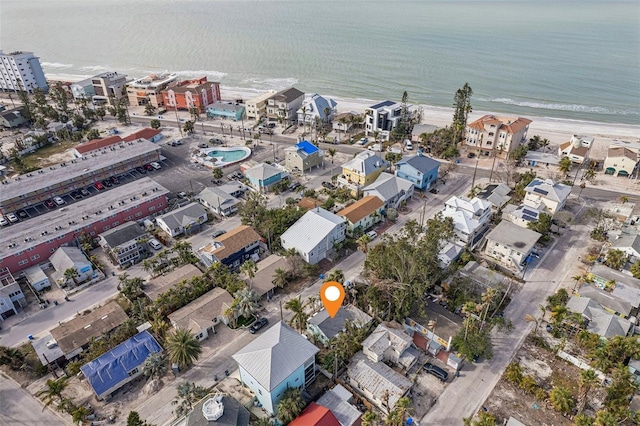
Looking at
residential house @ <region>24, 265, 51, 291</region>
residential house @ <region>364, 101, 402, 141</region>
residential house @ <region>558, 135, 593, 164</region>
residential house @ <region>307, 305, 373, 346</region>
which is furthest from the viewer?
residential house @ <region>364, 101, 402, 141</region>

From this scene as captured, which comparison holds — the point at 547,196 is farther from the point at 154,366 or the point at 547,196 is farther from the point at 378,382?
the point at 154,366

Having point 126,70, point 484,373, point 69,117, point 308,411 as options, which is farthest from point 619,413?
point 126,70

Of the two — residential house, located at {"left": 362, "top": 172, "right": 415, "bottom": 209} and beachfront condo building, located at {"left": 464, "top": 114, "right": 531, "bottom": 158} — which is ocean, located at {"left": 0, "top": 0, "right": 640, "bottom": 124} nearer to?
beachfront condo building, located at {"left": 464, "top": 114, "right": 531, "bottom": 158}

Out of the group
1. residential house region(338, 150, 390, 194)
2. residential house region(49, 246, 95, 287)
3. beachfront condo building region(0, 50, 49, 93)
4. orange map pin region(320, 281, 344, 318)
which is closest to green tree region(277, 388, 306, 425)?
orange map pin region(320, 281, 344, 318)

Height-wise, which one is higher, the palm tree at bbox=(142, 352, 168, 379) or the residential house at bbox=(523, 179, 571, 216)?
the residential house at bbox=(523, 179, 571, 216)

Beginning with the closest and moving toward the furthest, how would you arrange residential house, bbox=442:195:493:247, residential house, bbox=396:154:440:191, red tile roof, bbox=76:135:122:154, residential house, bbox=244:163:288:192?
residential house, bbox=442:195:493:247 → residential house, bbox=396:154:440:191 → residential house, bbox=244:163:288:192 → red tile roof, bbox=76:135:122:154

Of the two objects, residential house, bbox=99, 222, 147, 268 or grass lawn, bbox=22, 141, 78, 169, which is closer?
residential house, bbox=99, 222, 147, 268

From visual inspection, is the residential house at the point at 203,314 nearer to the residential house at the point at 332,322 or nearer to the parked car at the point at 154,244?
the residential house at the point at 332,322

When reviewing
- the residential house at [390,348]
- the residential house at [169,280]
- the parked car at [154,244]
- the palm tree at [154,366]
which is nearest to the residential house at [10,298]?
the residential house at [169,280]


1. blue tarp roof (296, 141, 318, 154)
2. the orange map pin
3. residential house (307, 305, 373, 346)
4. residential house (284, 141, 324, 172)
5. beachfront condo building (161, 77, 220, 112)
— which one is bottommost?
residential house (307, 305, 373, 346)
